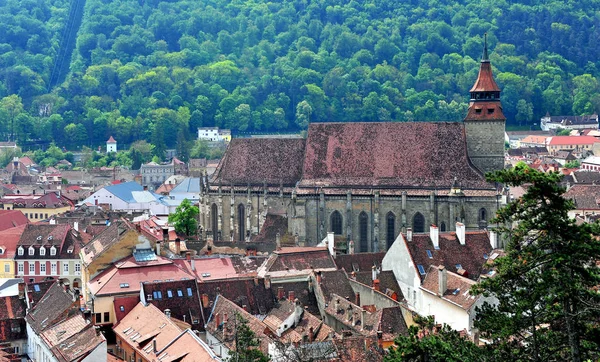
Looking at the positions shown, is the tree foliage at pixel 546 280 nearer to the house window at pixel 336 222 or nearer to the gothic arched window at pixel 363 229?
the gothic arched window at pixel 363 229

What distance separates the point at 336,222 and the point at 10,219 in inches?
1379

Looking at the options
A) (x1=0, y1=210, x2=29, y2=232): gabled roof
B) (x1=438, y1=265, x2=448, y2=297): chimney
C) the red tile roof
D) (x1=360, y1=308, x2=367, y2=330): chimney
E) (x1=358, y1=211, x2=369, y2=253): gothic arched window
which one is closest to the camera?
(x1=360, y1=308, x2=367, y2=330): chimney

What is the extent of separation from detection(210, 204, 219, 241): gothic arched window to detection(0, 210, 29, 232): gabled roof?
68.7 ft

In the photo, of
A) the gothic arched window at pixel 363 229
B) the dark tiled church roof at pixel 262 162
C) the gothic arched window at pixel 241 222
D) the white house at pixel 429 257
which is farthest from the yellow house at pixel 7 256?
the white house at pixel 429 257

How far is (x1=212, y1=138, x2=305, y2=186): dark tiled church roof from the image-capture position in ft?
291

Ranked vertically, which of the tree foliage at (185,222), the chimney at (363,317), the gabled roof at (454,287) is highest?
the gabled roof at (454,287)

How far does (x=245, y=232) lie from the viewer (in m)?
87.4

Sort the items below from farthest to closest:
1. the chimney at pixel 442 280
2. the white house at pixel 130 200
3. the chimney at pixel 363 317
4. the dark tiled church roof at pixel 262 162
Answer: the white house at pixel 130 200 → the dark tiled church roof at pixel 262 162 → the chimney at pixel 442 280 → the chimney at pixel 363 317

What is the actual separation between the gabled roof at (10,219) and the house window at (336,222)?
33.0 m

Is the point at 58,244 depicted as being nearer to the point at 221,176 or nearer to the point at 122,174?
the point at 221,176

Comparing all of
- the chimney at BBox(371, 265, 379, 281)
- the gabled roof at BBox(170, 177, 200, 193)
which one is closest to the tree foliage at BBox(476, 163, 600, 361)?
the chimney at BBox(371, 265, 379, 281)

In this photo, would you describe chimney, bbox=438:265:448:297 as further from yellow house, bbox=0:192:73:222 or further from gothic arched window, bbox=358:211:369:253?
yellow house, bbox=0:192:73:222

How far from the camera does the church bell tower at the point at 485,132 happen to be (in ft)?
279

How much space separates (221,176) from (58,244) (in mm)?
19303
